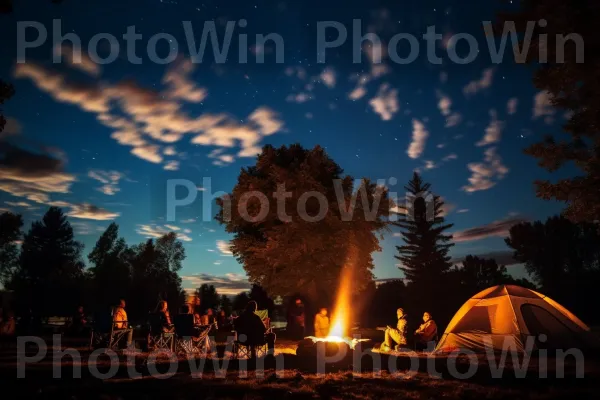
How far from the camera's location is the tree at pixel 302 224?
21.0m

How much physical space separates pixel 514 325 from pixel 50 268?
5273cm

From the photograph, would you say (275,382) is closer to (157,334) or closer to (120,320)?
(157,334)

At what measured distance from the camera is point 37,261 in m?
47.7

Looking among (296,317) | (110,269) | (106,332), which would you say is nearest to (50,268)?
(110,269)

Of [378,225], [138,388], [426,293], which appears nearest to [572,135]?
[378,225]

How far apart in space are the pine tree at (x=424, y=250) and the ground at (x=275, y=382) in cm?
3063

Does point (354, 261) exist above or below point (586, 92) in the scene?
below

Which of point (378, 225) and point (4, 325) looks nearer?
point (4, 325)

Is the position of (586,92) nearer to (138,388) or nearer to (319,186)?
(319,186)

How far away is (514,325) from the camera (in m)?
11.8

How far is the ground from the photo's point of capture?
6312 millimetres

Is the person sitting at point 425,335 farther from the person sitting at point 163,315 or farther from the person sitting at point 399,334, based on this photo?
the person sitting at point 163,315

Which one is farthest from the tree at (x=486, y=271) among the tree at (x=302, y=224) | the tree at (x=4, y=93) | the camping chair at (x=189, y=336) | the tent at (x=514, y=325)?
the tree at (x=4, y=93)

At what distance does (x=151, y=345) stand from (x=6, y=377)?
5258mm
